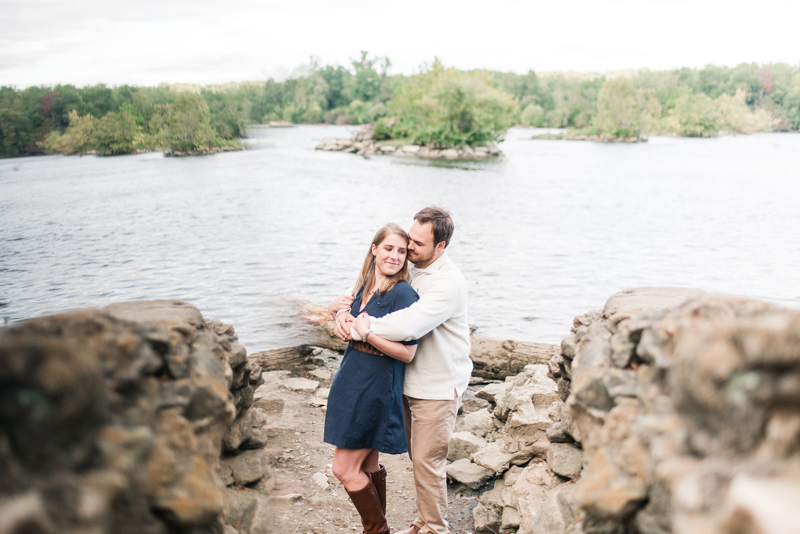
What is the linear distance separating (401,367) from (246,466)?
53.3 inches

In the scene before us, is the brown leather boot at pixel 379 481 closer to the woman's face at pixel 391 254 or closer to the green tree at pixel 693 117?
the woman's face at pixel 391 254

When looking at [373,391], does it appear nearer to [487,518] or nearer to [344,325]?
[344,325]

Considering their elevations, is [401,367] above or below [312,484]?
above

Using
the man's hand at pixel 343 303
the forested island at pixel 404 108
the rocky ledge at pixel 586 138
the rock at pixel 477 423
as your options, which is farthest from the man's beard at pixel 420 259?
the rocky ledge at pixel 586 138

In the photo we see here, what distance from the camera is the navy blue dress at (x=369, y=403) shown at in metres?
3.72

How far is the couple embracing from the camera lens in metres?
3.72

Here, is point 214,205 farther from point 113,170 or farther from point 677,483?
point 677,483

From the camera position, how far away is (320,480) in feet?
17.4

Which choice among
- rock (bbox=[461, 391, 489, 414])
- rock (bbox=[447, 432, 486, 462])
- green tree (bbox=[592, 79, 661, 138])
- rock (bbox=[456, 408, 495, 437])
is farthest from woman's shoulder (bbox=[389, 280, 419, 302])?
green tree (bbox=[592, 79, 661, 138])

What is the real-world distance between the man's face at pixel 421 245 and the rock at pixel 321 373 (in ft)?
13.8

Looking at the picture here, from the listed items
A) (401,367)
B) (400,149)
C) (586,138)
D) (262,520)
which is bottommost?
(262,520)

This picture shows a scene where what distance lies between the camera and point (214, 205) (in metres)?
26.3

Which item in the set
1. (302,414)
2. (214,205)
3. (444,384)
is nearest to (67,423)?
(444,384)

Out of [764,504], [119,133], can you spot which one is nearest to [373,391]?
[764,504]
